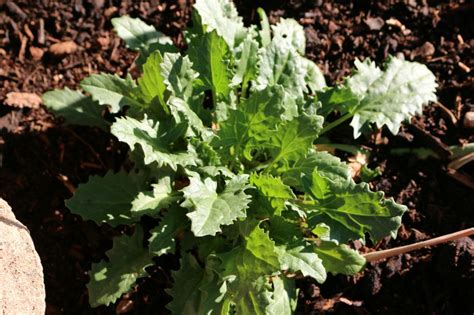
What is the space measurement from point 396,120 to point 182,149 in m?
1.11

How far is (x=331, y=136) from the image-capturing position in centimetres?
370

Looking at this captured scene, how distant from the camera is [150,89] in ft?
10.5

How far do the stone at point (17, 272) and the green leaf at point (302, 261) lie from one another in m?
1.02

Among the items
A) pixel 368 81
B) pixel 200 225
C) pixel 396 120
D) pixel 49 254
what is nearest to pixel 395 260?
pixel 396 120

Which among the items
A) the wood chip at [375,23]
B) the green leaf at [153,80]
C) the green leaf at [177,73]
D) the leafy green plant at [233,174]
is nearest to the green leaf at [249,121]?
the leafy green plant at [233,174]

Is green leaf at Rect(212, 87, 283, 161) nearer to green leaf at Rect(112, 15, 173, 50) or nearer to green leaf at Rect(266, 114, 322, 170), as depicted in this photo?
green leaf at Rect(266, 114, 322, 170)

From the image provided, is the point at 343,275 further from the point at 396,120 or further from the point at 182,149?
the point at 182,149

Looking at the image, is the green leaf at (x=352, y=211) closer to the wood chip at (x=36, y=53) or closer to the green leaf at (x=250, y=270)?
the green leaf at (x=250, y=270)

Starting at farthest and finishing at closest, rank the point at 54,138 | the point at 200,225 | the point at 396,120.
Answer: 1. the point at 54,138
2. the point at 396,120
3. the point at 200,225

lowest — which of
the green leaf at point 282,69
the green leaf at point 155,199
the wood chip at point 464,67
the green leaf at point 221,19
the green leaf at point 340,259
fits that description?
the green leaf at point 340,259

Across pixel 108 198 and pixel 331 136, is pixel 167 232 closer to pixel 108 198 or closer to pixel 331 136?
pixel 108 198

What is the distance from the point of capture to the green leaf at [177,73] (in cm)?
299

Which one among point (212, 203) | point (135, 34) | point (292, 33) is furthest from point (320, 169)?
point (135, 34)

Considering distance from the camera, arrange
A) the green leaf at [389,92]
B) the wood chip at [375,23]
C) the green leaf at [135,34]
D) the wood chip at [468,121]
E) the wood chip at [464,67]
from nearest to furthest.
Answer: the green leaf at [389,92]
the green leaf at [135,34]
the wood chip at [468,121]
the wood chip at [464,67]
the wood chip at [375,23]
